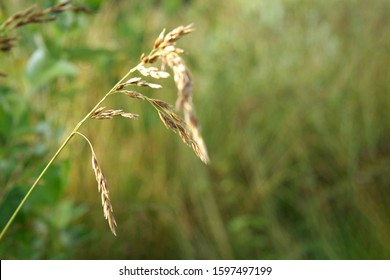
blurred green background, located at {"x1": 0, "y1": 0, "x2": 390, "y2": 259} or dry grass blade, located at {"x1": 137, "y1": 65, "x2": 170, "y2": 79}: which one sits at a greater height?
dry grass blade, located at {"x1": 137, "y1": 65, "x2": 170, "y2": 79}

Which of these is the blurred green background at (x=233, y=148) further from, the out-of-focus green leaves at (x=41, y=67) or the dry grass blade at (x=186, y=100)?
the dry grass blade at (x=186, y=100)

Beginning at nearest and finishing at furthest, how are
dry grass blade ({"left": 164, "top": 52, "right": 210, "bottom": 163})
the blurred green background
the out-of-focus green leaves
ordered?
dry grass blade ({"left": 164, "top": 52, "right": 210, "bottom": 163})
the out-of-focus green leaves
the blurred green background

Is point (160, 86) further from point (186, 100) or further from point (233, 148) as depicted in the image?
point (233, 148)

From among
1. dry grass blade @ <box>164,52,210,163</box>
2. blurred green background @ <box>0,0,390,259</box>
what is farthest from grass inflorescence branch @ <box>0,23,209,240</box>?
blurred green background @ <box>0,0,390,259</box>

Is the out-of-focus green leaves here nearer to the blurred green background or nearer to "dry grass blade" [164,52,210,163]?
the blurred green background

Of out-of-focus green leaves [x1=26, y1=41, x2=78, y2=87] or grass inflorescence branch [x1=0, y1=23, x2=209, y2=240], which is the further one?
out-of-focus green leaves [x1=26, y1=41, x2=78, y2=87]

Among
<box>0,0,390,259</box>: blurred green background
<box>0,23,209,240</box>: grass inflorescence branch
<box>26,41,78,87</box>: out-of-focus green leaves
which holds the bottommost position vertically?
<box>0,0,390,259</box>: blurred green background

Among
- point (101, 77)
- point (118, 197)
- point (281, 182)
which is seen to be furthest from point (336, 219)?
point (101, 77)

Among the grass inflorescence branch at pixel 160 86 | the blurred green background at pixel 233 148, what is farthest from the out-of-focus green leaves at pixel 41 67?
the grass inflorescence branch at pixel 160 86
